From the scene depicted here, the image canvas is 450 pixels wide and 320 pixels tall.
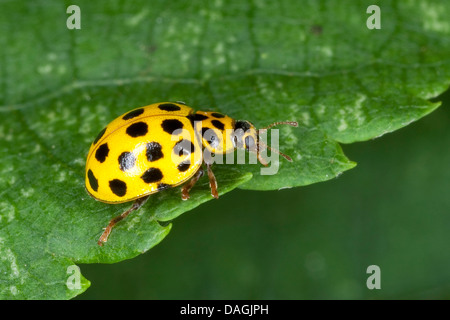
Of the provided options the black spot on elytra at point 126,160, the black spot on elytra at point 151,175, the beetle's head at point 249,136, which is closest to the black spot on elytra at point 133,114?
the black spot on elytra at point 126,160

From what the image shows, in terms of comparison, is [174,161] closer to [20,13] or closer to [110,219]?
[110,219]

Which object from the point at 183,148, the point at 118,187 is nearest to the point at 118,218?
the point at 118,187

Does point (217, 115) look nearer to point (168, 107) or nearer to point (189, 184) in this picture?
point (168, 107)

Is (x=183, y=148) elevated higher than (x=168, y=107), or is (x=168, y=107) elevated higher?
(x=168, y=107)

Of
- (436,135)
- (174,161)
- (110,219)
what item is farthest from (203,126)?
(436,135)

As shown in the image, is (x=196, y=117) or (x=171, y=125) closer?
(x=171, y=125)

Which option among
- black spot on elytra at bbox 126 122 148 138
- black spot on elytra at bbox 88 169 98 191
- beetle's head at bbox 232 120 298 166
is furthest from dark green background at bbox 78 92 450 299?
black spot on elytra at bbox 126 122 148 138

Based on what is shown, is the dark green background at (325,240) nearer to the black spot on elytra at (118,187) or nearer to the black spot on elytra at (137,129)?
A: the black spot on elytra at (118,187)
